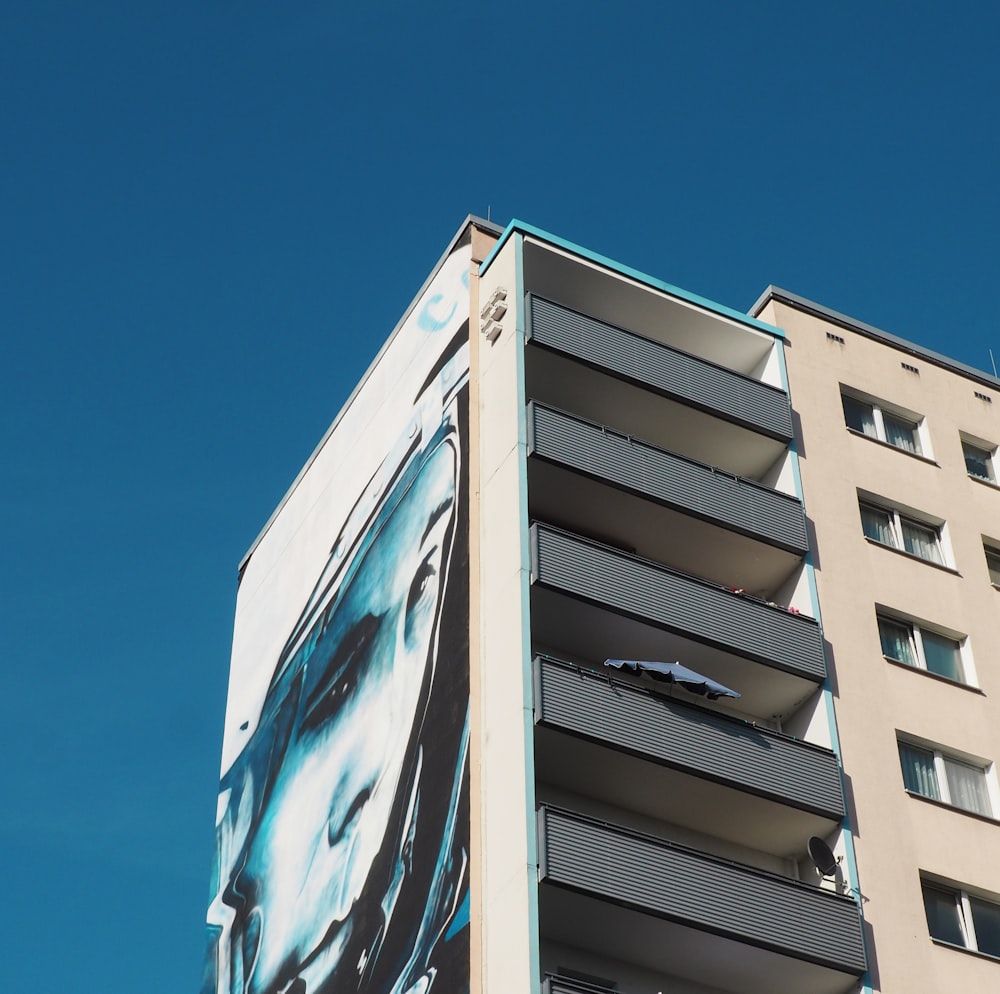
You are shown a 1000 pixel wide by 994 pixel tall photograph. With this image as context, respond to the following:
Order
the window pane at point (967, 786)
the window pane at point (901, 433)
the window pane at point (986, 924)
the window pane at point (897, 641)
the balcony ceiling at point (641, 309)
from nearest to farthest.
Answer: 1. the window pane at point (986, 924)
2. the window pane at point (967, 786)
3. the window pane at point (897, 641)
4. the balcony ceiling at point (641, 309)
5. the window pane at point (901, 433)

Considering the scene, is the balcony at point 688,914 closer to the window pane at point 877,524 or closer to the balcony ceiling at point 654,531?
the balcony ceiling at point 654,531

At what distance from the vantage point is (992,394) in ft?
156

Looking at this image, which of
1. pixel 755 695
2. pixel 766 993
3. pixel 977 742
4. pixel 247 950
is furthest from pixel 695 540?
pixel 247 950

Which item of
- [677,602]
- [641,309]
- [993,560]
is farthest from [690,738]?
[641,309]

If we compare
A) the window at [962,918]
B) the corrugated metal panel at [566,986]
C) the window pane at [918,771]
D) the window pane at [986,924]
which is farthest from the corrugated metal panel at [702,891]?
the window pane at [918,771]

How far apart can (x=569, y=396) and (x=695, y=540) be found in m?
4.66

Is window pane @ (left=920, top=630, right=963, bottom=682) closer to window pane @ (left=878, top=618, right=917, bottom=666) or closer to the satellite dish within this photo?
window pane @ (left=878, top=618, right=917, bottom=666)

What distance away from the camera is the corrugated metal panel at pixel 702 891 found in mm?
32344

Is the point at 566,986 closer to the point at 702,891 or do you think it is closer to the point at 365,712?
the point at 702,891

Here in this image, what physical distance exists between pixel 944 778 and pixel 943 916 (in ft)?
11.3

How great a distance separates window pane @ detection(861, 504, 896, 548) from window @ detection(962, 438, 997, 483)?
4.25m

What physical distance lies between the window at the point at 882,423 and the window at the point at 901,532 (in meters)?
2.18

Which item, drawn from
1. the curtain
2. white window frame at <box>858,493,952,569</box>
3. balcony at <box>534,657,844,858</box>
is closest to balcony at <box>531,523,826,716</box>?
balcony at <box>534,657,844,858</box>

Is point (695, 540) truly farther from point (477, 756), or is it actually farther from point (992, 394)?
point (992, 394)
